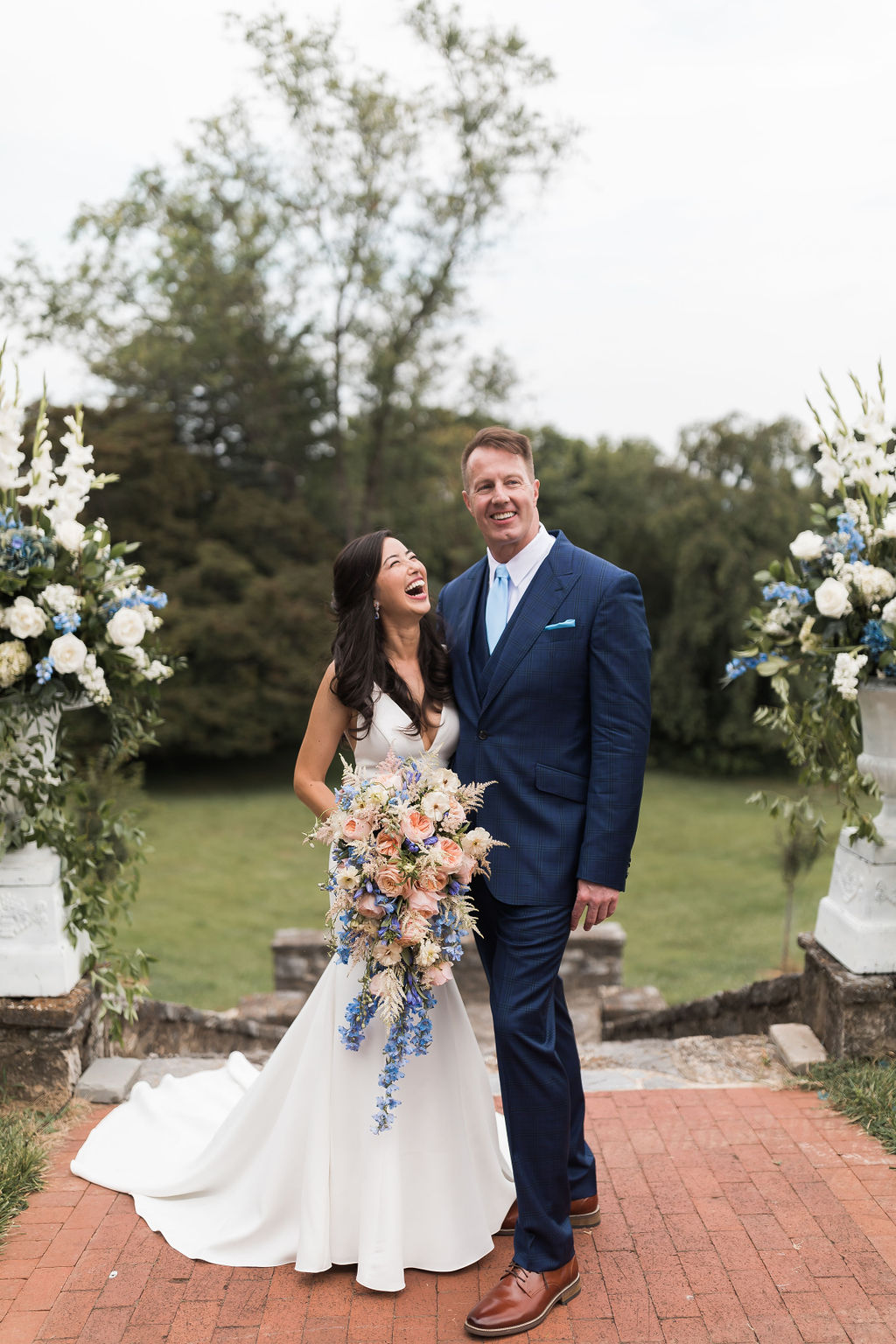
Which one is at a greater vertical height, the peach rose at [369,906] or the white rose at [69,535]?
the white rose at [69,535]

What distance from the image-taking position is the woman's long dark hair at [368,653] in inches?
120

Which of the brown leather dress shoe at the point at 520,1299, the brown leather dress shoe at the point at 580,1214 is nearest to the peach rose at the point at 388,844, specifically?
the brown leather dress shoe at the point at 520,1299

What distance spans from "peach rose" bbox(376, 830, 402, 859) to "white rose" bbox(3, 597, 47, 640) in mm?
1632

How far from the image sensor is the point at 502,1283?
106 inches

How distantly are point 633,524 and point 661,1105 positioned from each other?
18849mm

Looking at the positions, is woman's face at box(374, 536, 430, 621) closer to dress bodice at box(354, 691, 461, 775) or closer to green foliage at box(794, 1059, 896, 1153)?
dress bodice at box(354, 691, 461, 775)

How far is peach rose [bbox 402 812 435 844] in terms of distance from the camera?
2.61 meters

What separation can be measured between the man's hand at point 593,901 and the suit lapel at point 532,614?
0.55 meters

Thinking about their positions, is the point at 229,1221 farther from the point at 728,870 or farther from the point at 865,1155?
the point at 728,870

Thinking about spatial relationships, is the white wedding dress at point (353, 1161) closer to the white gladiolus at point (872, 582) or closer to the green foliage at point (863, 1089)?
the green foliage at point (863, 1089)

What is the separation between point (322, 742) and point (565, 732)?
71 cm

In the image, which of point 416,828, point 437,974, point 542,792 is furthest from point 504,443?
point 437,974

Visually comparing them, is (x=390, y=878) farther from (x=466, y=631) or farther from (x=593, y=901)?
(x=466, y=631)

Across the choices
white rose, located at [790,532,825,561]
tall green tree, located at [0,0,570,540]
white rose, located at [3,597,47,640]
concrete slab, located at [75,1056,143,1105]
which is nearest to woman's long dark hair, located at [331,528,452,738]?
white rose, located at [3,597,47,640]
